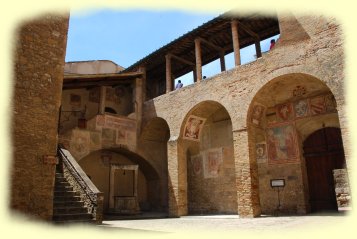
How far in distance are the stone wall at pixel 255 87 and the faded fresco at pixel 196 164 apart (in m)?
1.79

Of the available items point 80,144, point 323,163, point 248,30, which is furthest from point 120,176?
point 323,163

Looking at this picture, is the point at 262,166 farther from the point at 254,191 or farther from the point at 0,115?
the point at 0,115

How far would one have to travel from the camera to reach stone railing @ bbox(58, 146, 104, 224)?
28.0 feet

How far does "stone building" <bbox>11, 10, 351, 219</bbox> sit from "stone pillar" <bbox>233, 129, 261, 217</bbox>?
0.03 m

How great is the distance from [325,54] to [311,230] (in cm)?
532

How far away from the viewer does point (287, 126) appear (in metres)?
11.9

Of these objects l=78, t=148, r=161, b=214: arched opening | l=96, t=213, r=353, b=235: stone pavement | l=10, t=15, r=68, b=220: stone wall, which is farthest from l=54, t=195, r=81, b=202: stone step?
l=78, t=148, r=161, b=214: arched opening

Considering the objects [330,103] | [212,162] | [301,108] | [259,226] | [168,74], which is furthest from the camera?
[168,74]

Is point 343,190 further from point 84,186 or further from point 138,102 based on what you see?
point 138,102

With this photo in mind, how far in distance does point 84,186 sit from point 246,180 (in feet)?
16.8

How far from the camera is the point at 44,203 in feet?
19.6

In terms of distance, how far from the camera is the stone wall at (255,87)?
9062mm

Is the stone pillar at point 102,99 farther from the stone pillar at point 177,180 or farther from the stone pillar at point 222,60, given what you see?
the stone pillar at point 222,60

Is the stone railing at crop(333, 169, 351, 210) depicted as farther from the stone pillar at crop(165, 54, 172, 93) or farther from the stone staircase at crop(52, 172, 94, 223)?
the stone pillar at crop(165, 54, 172, 93)
